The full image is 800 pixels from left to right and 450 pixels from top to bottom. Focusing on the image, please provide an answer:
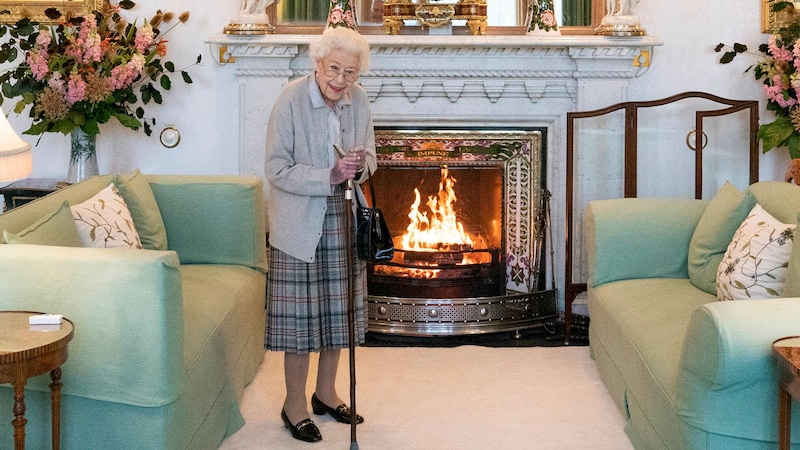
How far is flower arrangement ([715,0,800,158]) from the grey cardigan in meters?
2.37

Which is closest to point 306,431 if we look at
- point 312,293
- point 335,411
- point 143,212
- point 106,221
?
point 335,411

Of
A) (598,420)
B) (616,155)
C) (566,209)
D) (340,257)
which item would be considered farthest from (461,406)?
(616,155)

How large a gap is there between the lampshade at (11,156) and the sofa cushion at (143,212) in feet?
4.26

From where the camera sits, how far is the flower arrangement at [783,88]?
4.66 metres

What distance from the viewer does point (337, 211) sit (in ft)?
11.1

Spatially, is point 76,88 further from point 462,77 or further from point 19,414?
point 19,414

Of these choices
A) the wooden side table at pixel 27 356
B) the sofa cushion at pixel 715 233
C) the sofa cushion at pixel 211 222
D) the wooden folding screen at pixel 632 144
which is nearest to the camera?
the wooden side table at pixel 27 356

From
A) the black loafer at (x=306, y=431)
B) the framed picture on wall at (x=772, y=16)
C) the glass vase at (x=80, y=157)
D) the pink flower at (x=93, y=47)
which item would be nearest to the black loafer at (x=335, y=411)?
the black loafer at (x=306, y=431)

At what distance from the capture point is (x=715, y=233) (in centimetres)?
384

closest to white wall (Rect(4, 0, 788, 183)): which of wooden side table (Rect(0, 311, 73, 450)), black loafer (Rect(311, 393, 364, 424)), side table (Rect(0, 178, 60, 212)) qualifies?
side table (Rect(0, 178, 60, 212))

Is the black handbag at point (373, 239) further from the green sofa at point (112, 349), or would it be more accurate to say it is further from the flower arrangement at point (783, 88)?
the flower arrangement at point (783, 88)

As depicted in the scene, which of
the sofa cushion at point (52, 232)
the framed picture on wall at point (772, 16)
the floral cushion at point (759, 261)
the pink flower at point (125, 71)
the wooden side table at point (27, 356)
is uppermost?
the framed picture on wall at point (772, 16)

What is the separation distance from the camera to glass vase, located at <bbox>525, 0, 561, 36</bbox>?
5043 mm

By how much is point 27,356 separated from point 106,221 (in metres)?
1.29
